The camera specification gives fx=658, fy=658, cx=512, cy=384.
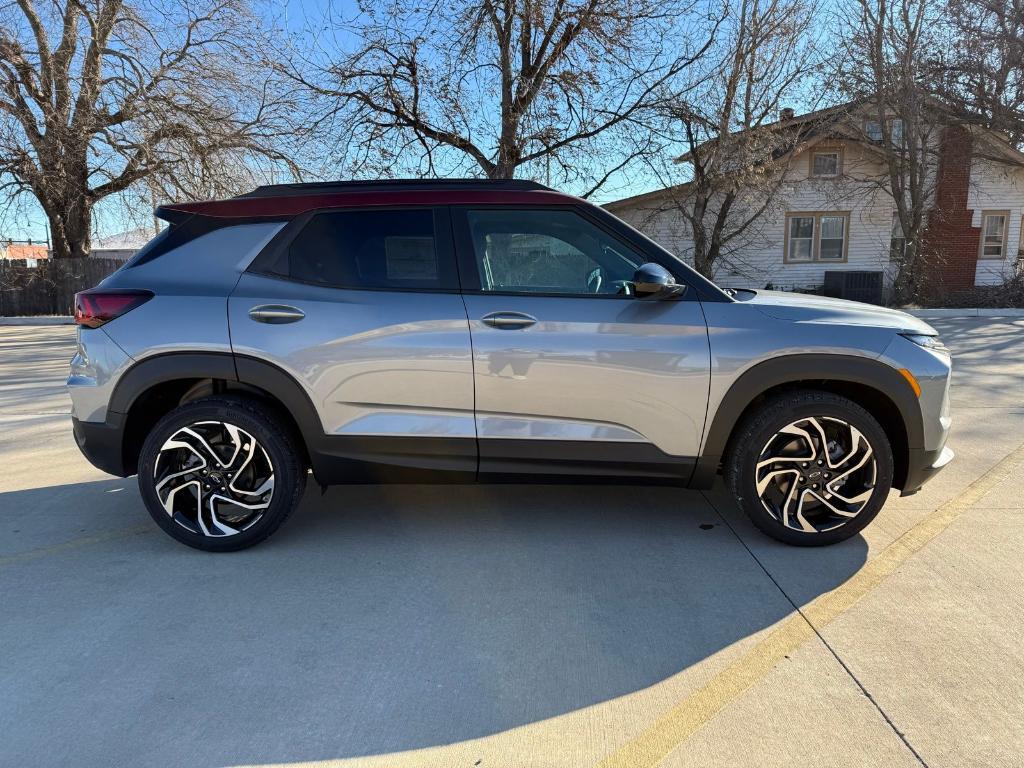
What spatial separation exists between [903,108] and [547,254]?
70.2 feet

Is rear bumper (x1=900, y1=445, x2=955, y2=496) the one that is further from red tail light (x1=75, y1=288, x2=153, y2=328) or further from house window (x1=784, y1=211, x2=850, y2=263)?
house window (x1=784, y1=211, x2=850, y2=263)

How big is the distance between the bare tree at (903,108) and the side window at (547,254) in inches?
806

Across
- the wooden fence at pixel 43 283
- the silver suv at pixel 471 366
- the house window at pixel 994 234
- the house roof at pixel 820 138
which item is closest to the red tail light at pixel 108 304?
the silver suv at pixel 471 366

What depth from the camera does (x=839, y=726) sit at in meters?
2.22

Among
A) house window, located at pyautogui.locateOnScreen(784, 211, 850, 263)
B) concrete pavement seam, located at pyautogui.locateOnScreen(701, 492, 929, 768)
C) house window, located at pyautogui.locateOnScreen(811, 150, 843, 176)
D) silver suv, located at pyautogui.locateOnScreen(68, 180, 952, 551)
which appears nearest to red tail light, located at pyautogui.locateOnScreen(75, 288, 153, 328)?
silver suv, located at pyautogui.locateOnScreen(68, 180, 952, 551)

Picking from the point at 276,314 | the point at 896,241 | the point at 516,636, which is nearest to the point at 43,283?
the point at 276,314

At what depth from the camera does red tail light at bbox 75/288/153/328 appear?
11.3 feet

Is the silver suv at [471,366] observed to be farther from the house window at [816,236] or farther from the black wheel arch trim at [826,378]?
the house window at [816,236]

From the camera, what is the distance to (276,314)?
11.2 ft

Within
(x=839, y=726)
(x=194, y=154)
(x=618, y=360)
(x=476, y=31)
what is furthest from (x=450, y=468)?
(x=194, y=154)

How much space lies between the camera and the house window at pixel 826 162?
2236 cm

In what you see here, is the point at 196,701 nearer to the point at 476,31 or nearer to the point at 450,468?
the point at 450,468

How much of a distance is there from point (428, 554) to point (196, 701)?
138cm

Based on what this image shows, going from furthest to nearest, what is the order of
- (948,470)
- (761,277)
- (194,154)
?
(761,277) < (194,154) < (948,470)
